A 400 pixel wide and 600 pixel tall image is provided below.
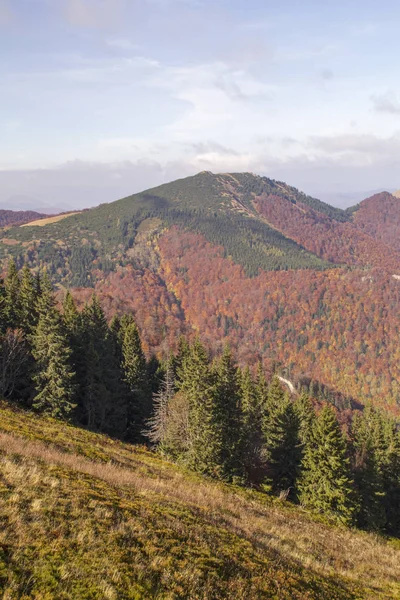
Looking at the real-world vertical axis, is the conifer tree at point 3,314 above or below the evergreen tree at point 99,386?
above

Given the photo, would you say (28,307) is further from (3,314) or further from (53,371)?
(53,371)

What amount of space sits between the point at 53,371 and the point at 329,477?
1122 inches

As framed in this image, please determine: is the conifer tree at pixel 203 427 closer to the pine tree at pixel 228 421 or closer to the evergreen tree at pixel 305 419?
the pine tree at pixel 228 421

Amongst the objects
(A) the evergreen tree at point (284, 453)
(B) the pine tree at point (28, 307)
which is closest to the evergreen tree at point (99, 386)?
(B) the pine tree at point (28, 307)

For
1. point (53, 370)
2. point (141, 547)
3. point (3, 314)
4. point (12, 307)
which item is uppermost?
point (141, 547)

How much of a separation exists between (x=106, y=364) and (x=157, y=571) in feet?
133

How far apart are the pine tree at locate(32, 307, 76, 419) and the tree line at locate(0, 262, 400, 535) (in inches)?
4.1

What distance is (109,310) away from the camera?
4835 inches

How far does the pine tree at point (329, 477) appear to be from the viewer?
31.8 m

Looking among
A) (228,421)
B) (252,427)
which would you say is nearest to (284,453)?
(252,427)

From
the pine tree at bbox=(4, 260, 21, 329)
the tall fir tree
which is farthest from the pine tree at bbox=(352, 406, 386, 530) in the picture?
the pine tree at bbox=(4, 260, 21, 329)

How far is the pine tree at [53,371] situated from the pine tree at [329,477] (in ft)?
79.9

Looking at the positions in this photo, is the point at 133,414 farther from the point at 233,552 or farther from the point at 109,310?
the point at 109,310

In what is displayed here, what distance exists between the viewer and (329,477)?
108ft
